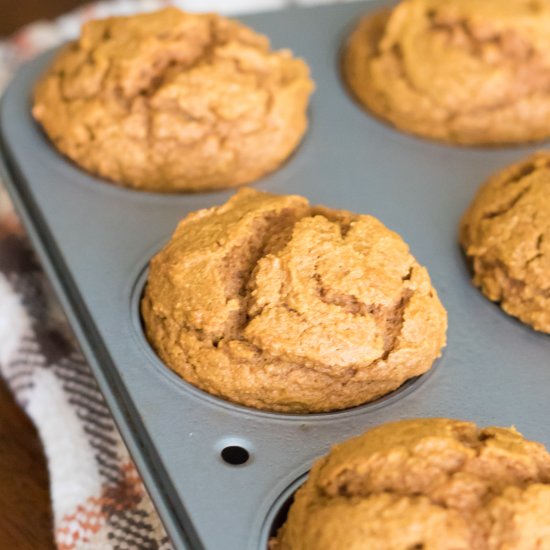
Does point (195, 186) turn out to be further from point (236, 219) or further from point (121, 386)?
point (121, 386)

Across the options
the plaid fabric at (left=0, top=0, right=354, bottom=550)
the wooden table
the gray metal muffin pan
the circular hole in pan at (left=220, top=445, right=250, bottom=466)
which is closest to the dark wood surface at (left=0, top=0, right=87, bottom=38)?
the gray metal muffin pan

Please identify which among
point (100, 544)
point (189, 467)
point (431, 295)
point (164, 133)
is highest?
point (164, 133)

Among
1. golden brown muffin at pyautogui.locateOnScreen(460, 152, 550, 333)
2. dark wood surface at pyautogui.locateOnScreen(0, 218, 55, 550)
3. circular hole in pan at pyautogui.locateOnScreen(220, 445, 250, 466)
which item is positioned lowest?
dark wood surface at pyautogui.locateOnScreen(0, 218, 55, 550)

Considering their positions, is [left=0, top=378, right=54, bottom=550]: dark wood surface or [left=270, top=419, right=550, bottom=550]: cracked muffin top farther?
[left=0, top=378, right=54, bottom=550]: dark wood surface

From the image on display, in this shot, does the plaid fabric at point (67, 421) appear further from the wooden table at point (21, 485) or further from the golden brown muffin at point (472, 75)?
the golden brown muffin at point (472, 75)

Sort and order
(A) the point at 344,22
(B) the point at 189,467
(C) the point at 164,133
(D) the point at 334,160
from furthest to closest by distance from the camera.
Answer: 1. (A) the point at 344,22
2. (D) the point at 334,160
3. (C) the point at 164,133
4. (B) the point at 189,467

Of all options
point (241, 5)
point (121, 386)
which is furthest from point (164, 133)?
point (241, 5)

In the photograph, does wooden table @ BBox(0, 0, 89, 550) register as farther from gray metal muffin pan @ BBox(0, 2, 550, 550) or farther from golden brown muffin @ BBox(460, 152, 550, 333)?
golden brown muffin @ BBox(460, 152, 550, 333)
